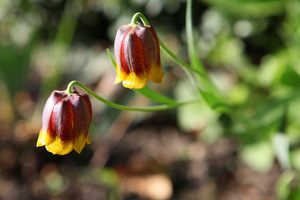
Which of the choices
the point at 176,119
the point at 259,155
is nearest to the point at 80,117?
the point at 259,155

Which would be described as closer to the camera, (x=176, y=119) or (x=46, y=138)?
(x=46, y=138)

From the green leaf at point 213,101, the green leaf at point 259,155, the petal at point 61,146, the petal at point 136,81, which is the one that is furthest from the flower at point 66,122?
the green leaf at point 259,155

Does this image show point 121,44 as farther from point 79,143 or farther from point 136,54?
point 79,143

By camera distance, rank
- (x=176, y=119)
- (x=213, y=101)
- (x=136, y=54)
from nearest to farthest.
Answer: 1. (x=136, y=54)
2. (x=213, y=101)
3. (x=176, y=119)

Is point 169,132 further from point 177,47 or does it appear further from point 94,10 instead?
point 94,10

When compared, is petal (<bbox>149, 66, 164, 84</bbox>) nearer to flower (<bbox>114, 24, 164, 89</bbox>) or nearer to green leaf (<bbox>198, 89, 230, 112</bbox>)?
flower (<bbox>114, 24, 164, 89</bbox>)

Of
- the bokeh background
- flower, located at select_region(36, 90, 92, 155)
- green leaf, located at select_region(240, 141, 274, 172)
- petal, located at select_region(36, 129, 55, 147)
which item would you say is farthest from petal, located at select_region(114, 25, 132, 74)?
green leaf, located at select_region(240, 141, 274, 172)
